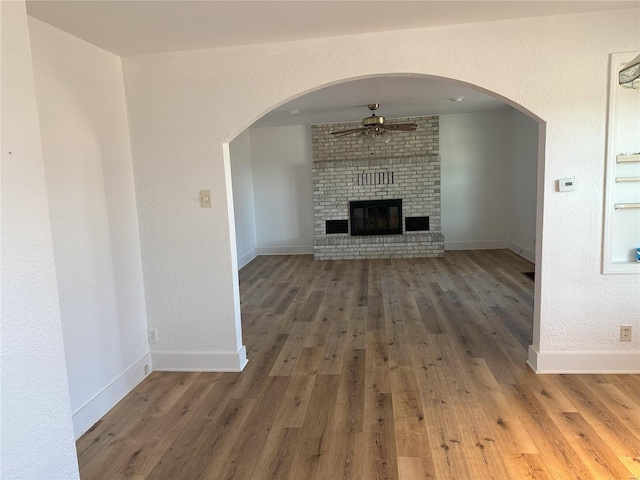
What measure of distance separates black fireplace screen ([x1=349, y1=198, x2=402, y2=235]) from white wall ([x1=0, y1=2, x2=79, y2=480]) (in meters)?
6.41

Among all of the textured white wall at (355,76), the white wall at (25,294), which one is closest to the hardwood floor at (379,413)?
the textured white wall at (355,76)

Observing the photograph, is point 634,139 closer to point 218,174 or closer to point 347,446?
point 347,446

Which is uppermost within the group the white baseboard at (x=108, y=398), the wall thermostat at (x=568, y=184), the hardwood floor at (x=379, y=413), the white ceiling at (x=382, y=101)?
the white ceiling at (x=382, y=101)

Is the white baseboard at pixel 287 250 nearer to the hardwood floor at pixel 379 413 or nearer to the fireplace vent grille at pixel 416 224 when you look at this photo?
the fireplace vent grille at pixel 416 224

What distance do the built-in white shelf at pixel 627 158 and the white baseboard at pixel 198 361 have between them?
300 centimetres

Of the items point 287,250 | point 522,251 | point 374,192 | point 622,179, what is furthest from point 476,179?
point 622,179

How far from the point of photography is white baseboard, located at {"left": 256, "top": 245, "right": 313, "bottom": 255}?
797cm

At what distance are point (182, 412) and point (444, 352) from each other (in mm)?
2048

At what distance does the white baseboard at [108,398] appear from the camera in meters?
2.46

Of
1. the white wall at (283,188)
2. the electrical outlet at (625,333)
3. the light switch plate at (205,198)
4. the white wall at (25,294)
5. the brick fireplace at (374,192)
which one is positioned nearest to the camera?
the white wall at (25,294)

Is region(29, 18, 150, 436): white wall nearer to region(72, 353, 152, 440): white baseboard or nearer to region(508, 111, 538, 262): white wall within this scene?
region(72, 353, 152, 440): white baseboard

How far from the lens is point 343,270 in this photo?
254 inches

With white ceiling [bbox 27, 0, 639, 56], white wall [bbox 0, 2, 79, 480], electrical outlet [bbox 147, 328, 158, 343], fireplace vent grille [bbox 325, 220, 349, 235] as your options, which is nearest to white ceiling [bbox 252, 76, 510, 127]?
white ceiling [bbox 27, 0, 639, 56]

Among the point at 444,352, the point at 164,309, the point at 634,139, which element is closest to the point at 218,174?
the point at 164,309
